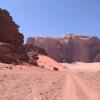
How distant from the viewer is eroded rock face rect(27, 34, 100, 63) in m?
133

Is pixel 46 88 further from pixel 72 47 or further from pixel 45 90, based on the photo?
pixel 72 47

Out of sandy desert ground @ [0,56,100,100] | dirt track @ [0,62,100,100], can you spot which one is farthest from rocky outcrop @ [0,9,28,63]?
dirt track @ [0,62,100,100]

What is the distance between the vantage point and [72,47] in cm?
13888

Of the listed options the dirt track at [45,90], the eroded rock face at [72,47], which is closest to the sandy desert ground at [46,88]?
the dirt track at [45,90]

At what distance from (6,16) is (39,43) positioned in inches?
3576

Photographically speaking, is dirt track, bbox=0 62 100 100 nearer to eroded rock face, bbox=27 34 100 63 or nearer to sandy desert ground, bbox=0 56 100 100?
sandy desert ground, bbox=0 56 100 100

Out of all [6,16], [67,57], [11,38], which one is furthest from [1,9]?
[67,57]

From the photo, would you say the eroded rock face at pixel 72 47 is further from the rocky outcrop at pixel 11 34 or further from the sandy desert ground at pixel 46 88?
the sandy desert ground at pixel 46 88

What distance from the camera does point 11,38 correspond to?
50219 mm

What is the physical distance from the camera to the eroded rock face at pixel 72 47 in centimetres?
13275

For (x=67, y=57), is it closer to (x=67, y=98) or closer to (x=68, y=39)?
(x=68, y=39)

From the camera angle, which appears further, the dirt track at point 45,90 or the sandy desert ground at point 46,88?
the sandy desert ground at point 46,88

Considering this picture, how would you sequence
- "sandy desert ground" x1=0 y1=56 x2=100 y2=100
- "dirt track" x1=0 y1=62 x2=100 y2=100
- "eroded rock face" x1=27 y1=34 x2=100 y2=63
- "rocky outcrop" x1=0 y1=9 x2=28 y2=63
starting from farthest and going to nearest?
"eroded rock face" x1=27 y1=34 x2=100 y2=63, "rocky outcrop" x1=0 y1=9 x2=28 y2=63, "sandy desert ground" x1=0 y1=56 x2=100 y2=100, "dirt track" x1=0 y1=62 x2=100 y2=100

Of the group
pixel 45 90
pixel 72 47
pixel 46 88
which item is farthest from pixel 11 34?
pixel 72 47
